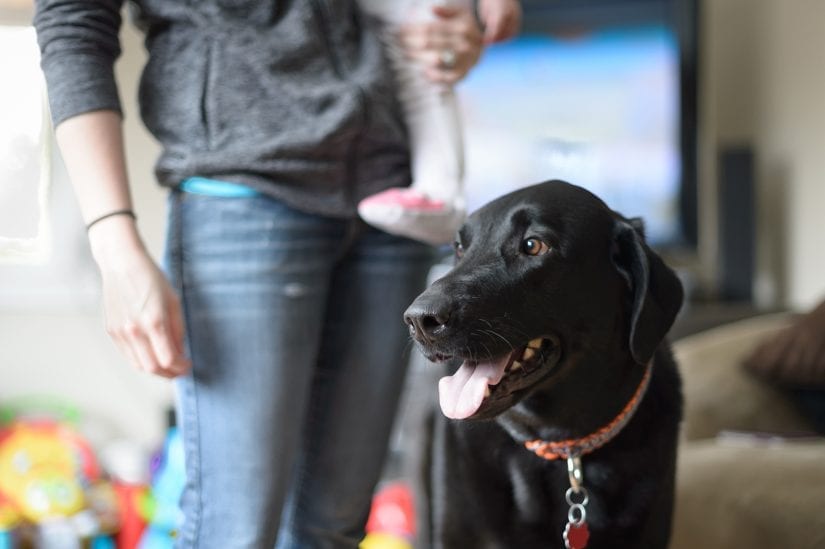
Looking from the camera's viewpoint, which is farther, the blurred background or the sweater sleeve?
the blurred background

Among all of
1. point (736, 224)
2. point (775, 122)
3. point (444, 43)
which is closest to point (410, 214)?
point (444, 43)

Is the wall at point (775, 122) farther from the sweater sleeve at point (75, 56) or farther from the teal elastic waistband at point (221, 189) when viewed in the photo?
the sweater sleeve at point (75, 56)

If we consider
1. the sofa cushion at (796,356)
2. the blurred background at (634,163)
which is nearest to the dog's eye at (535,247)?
the sofa cushion at (796,356)

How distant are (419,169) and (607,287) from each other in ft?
0.93

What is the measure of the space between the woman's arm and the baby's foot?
0.25 meters

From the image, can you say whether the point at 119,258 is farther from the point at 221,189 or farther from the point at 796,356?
the point at 796,356

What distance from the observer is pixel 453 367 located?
1.33 m

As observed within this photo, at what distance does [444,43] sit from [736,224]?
2.42m

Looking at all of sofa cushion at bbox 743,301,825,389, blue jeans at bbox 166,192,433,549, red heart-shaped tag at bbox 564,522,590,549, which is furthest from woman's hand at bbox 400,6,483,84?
sofa cushion at bbox 743,301,825,389

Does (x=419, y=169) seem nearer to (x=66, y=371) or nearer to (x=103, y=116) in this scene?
(x=103, y=116)

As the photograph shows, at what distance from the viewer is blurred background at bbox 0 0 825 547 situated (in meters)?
3.27

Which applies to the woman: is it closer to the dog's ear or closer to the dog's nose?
the dog's nose

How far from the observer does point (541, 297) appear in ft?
3.64

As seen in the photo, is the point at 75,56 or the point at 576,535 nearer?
the point at 75,56
